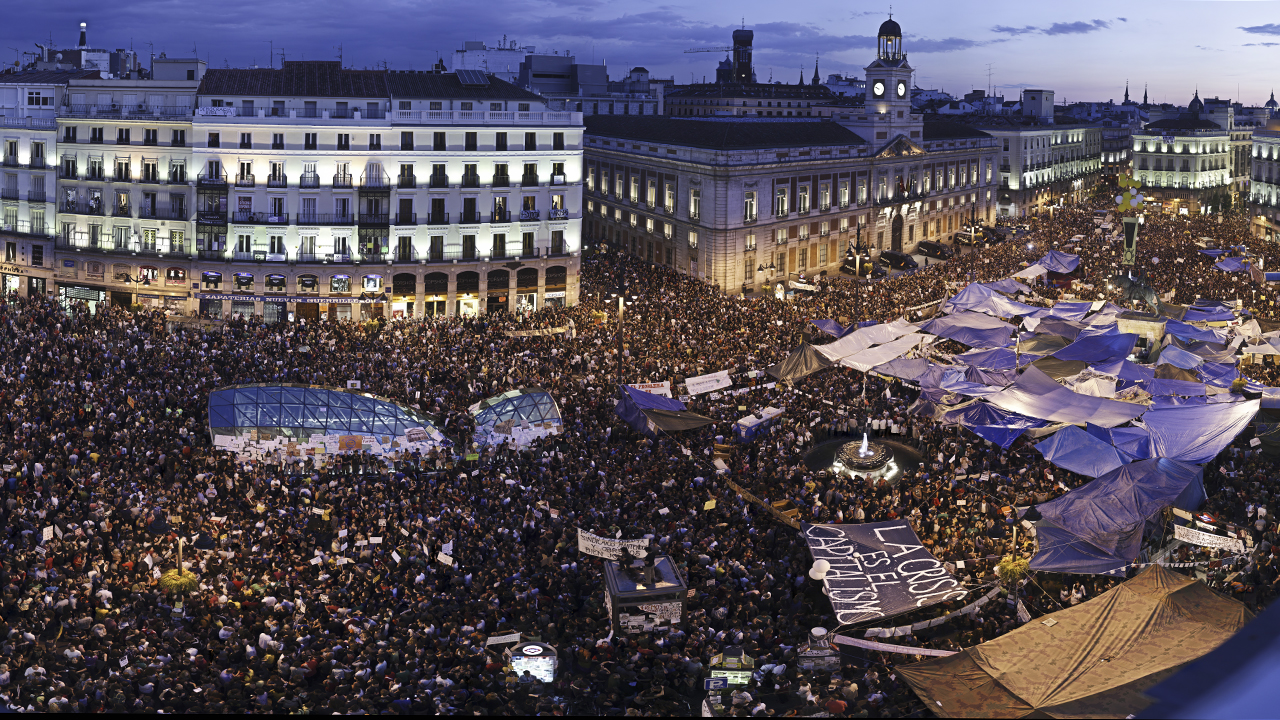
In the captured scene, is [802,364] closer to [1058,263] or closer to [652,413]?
[652,413]

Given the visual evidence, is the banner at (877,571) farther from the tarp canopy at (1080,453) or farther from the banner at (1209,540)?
the tarp canopy at (1080,453)

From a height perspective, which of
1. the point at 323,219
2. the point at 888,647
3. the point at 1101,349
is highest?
the point at 323,219

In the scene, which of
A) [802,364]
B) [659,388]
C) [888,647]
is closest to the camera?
[888,647]

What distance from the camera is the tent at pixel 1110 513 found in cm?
2630

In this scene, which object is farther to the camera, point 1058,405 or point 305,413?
point 1058,405

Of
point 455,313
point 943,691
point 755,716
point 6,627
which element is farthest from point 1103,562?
point 455,313

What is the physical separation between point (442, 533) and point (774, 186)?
185ft

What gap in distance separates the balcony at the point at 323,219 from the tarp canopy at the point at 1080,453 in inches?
1602

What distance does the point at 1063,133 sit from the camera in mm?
143125

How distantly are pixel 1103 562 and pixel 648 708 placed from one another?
1249 centimetres

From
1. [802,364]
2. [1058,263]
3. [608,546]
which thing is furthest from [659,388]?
[1058,263]

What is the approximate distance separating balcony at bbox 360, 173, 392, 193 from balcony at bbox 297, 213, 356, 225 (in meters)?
2.11

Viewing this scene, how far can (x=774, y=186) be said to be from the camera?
79.0 metres

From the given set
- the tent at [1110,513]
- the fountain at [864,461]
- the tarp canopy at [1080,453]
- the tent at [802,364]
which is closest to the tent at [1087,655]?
the tent at [1110,513]
